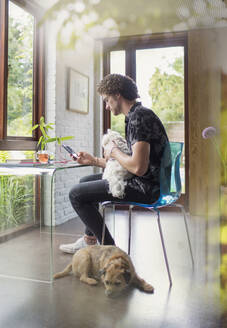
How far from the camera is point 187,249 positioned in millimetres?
2213

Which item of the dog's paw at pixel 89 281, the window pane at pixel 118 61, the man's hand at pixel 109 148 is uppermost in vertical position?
the window pane at pixel 118 61

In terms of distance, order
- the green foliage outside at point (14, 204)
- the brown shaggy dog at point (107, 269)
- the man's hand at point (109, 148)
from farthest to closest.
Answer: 1. the green foliage outside at point (14, 204)
2. the man's hand at point (109, 148)
3. the brown shaggy dog at point (107, 269)

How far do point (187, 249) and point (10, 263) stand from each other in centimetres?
110

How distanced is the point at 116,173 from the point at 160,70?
8.27 feet

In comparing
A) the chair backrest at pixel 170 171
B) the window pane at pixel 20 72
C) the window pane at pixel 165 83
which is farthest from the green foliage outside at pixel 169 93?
the chair backrest at pixel 170 171

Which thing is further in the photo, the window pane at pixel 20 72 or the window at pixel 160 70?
the window at pixel 160 70

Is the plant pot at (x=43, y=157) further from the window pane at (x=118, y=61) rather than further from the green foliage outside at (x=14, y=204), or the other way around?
the window pane at (x=118, y=61)

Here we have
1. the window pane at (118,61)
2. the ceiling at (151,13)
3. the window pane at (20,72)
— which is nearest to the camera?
the window pane at (20,72)

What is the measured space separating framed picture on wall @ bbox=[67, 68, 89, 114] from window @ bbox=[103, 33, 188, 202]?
492 millimetres

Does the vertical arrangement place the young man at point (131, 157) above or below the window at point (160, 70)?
below

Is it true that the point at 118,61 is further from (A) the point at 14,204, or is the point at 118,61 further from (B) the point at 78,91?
(A) the point at 14,204

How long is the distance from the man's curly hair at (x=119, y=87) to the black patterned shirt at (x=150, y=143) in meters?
0.12

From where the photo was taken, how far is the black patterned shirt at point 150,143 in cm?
160

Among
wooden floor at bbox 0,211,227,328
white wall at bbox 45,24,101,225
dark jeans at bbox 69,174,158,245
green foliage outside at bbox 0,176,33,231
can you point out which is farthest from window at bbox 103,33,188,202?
dark jeans at bbox 69,174,158,245
